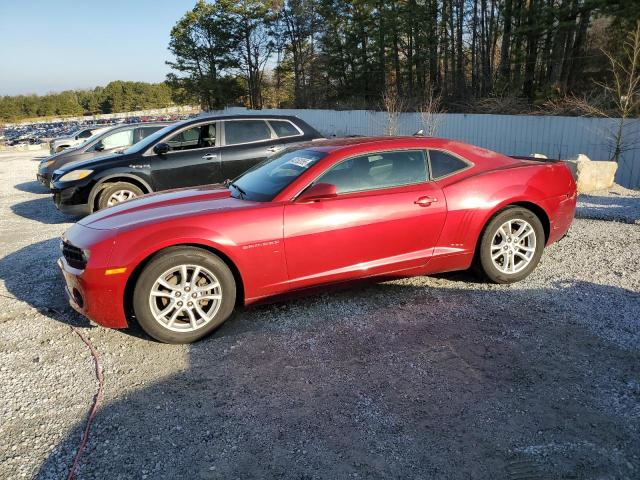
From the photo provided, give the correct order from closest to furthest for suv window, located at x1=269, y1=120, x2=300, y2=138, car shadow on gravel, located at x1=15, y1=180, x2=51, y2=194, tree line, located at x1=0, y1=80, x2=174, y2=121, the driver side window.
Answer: the driver side window
suv window, located at x1=269, y1=120, x2=300, y2=138
car shadow on gravel, located at x1=15, y1=180, x2=51, y2=194
tree line, located at x1=0, y1=80, x2=174, y2=121

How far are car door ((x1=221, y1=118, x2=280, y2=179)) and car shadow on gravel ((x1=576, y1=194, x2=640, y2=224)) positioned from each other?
5161 mm

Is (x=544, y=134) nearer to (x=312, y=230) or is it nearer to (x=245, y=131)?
(x=245, y=131)

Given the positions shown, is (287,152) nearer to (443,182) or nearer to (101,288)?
(443,182)

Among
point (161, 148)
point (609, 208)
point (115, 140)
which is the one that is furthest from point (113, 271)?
point (115, 140)

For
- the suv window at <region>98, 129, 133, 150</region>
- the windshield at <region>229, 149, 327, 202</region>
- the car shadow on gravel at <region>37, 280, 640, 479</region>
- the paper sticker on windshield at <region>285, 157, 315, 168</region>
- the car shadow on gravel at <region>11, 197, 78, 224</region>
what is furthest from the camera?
the suv window at <region>98, 129, 133, 150</region>

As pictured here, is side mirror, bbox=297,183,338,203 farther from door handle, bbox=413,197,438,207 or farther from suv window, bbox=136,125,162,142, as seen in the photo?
suv window, bbox=136,125,162,142

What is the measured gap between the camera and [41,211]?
9594 mm

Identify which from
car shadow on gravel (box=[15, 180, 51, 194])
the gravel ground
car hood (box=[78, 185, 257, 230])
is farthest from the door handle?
car shadow on gravel (box=[15, 180, 51, 194])

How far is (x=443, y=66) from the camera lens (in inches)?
1160

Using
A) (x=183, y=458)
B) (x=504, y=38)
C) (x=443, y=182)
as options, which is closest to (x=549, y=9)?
(x=504, y=38)

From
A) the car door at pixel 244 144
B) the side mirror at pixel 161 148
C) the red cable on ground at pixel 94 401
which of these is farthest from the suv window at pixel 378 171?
the side mirror at pixel 161 148

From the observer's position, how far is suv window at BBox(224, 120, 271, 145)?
7867mm

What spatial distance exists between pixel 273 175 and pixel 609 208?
5967 millimetres

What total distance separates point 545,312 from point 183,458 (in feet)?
10.1
